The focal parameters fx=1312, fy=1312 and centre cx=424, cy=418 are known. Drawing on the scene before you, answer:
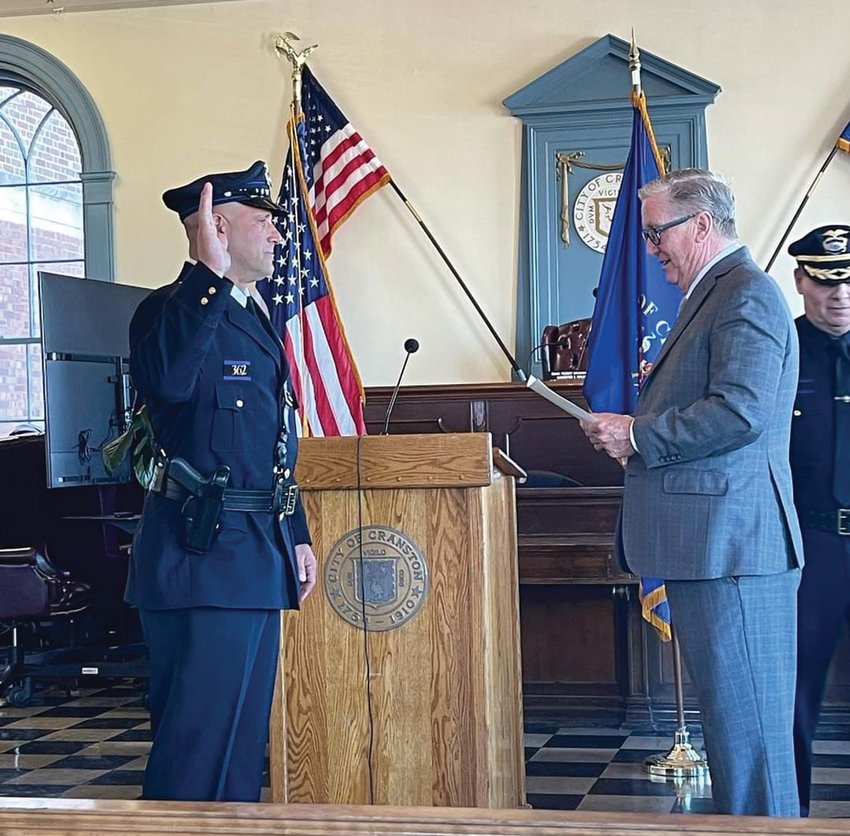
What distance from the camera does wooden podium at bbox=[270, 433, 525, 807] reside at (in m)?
3.02

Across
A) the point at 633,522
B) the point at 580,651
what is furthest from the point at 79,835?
the point at 580,651

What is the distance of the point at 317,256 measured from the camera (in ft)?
20.4

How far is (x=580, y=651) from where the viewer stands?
5.20m

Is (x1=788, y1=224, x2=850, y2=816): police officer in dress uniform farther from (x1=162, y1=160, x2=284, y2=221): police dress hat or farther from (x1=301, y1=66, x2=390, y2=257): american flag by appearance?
(x1=301, y1=66, x2=390, y2=257): american flag

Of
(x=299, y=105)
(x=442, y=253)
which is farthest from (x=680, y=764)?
(x=299, y=105)

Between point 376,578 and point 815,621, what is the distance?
1.10m

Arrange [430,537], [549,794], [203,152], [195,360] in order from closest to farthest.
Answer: [195,360] < [430,537] < [549,794] < [203,152]

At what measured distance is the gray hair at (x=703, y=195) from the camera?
2.70 m

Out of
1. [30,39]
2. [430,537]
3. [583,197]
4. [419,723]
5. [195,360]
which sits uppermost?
[30,39]

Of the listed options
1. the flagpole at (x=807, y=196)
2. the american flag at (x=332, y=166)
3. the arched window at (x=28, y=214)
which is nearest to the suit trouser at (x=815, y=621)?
the flagpole at (x=807, y=196)

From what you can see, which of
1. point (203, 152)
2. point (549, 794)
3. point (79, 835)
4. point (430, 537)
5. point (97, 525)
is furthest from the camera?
point (203, 152)

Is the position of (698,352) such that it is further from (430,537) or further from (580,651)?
(580,651)

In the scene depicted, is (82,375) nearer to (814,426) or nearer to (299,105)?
(299,105)

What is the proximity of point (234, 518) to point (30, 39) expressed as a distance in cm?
Answer: 546
